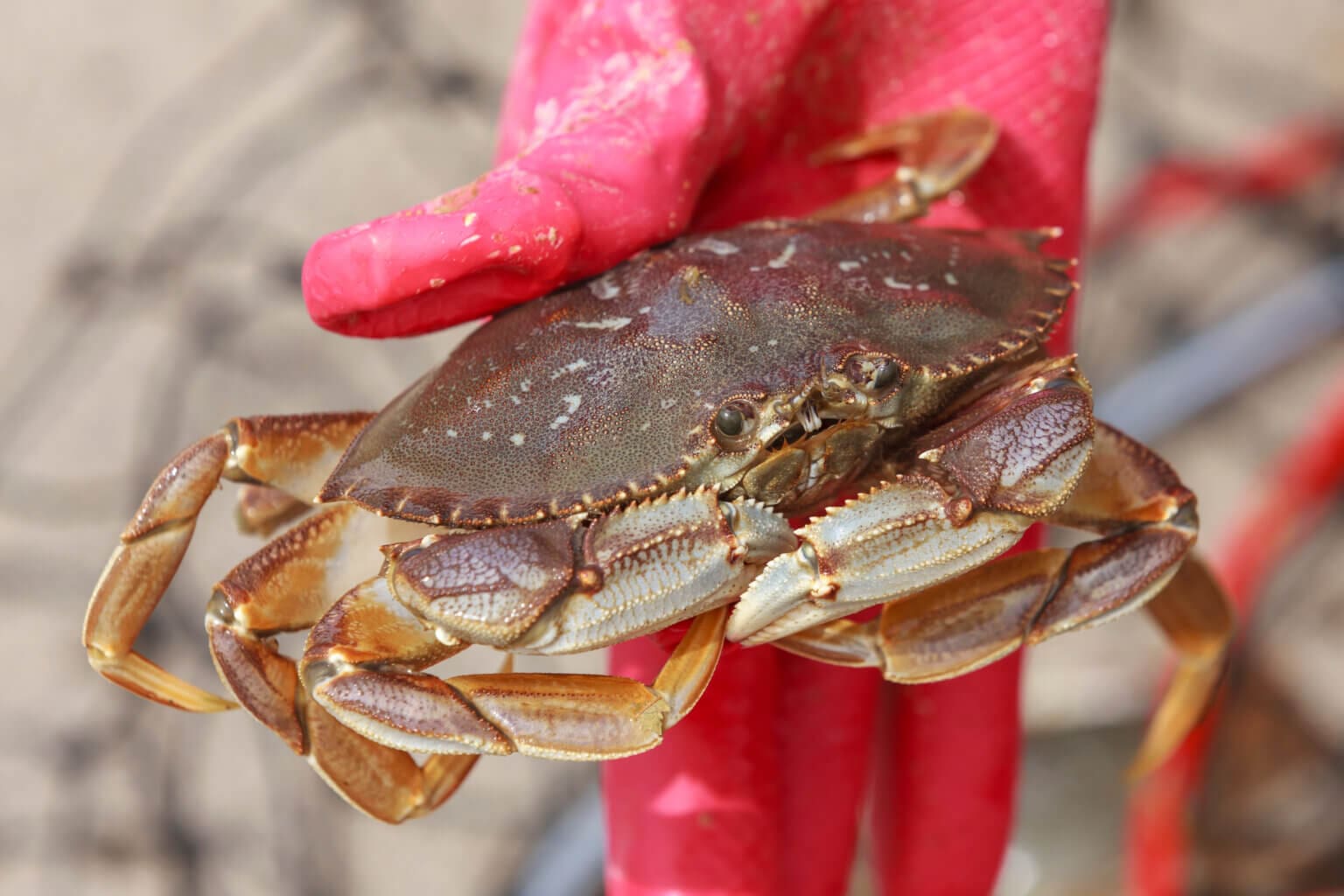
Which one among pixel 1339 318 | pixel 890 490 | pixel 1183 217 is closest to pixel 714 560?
pixel 890 490

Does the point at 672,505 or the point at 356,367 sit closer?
the point at 672,505

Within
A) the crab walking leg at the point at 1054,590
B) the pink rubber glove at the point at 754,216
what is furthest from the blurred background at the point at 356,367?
the crab walking leg at the point at 1054,590

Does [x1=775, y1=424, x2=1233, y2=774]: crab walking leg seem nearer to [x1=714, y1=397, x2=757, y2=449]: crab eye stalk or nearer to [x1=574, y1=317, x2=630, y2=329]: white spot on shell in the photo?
[x1=714, y1=397, x2=757, y2=449]: crab eye stalk

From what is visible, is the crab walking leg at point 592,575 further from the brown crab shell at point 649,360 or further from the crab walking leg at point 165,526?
the crab walking leg at point 165,526

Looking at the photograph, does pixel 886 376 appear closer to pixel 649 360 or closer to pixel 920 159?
pixel 649 360

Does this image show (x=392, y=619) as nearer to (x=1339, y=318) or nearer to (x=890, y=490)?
(x=890, y=490)

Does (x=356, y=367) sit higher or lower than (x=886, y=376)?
lower

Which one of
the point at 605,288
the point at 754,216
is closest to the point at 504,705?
the point at 605,288
